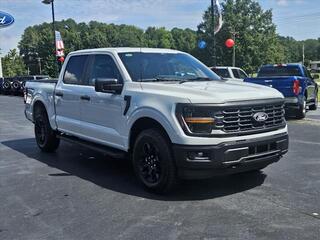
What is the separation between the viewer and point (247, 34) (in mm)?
92000

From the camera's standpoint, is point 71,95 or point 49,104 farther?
point 49,104

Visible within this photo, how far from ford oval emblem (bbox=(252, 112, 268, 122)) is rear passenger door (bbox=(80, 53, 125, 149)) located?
1.79m

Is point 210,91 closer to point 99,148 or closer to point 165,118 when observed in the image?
point 165,118

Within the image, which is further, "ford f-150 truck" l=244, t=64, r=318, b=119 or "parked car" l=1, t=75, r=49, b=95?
"parked car" l=1, t=75, r=49, b=95

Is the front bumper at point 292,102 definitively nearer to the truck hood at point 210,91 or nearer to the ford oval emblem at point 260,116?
the truck hood at point 210,91

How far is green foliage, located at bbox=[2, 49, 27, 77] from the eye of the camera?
89.1m

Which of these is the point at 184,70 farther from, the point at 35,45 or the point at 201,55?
the point at 35,45

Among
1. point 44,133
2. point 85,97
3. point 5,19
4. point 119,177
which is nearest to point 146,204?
point 119,177

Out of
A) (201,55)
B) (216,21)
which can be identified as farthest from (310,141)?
(201,55)

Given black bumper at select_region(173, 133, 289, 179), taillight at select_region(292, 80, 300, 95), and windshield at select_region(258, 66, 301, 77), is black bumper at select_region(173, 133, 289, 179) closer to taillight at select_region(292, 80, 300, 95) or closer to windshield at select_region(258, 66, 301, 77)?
taillight at select_region(292, 80, 300, 95)

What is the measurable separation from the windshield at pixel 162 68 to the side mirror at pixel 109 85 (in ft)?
0.76

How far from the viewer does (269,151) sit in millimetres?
5695

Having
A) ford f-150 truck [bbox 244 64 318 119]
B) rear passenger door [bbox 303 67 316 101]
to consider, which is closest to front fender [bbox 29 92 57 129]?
ford f-150 truck [bbox 244 64 318 119]

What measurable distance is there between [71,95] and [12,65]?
91.1 meters
